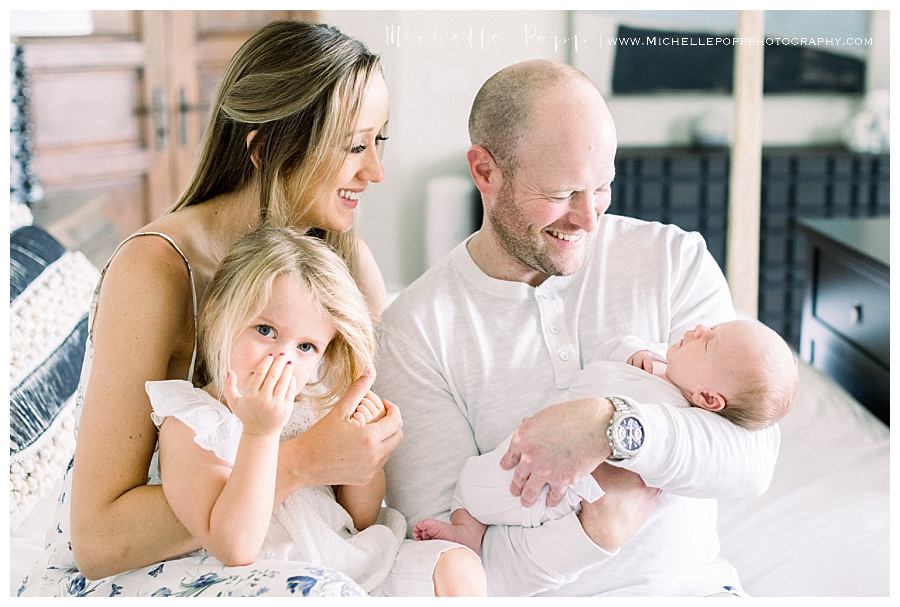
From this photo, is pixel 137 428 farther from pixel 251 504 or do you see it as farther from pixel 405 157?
pixel 405 157

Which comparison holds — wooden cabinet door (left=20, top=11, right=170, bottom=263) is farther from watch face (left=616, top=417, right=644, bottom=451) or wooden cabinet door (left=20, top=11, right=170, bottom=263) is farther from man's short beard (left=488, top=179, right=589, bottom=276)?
watch face (left=616, top=417, right=644, bottom=451)

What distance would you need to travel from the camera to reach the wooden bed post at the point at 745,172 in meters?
3.54

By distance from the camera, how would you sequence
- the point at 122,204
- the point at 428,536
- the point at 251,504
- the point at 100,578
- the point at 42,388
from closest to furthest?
the point at 251,504
the point at 100,578
the point at 428,536
the point at 42,388
the point at 122,204

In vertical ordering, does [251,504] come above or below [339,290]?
below

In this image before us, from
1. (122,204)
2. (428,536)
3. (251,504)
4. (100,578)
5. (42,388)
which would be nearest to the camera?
(251,504)

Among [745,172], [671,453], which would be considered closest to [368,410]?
[671,453]

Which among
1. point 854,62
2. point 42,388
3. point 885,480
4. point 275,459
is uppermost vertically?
point 854,62

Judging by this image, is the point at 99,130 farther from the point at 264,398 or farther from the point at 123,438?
the point at 264,398

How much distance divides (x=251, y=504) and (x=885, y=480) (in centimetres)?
123

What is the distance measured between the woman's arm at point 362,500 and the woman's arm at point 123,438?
0.72ft

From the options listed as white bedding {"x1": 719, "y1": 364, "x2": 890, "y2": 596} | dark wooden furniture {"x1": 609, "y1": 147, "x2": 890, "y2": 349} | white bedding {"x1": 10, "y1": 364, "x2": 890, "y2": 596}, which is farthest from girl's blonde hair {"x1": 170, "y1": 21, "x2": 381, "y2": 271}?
dark wooden furniture {"x1": 609, "y1": 147, "x2": 890, "y2": 349}

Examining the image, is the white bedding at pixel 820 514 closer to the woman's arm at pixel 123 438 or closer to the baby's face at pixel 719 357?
the baby's face at pixel 719 357

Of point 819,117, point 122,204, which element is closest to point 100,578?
point 122,204

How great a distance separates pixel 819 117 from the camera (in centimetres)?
446
